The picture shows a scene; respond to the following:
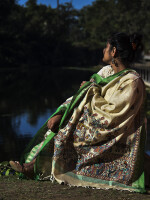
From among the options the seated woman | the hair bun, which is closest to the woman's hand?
the seated woman

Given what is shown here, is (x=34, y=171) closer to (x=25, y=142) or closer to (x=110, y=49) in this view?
(x=110, y=49)

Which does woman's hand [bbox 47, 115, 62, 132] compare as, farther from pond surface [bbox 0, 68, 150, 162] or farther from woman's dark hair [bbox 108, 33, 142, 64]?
pond surface [bbox 0, 68, 150, 162]

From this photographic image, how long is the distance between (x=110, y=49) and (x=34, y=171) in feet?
4.30

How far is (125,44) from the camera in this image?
11.0 feet

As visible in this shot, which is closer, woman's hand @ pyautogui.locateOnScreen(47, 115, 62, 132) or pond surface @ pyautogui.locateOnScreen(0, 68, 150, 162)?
woman's hand @ pyautogui.locateOnScreen(47, 115, 62, 132)

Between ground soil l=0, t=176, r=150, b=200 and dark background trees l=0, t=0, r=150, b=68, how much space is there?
3086 cm

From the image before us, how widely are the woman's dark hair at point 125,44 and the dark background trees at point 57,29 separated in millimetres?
30301

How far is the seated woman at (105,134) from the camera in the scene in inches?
125

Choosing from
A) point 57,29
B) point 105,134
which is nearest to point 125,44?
point 105,134

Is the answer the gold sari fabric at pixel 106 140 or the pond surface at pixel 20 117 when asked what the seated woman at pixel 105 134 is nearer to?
the gold sari fabric at pixel 106 140

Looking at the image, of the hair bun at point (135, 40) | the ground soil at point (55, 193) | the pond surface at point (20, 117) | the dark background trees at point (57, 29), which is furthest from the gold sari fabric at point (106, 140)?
the dark background trees at point (57, 29)

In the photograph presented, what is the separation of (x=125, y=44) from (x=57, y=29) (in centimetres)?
5894

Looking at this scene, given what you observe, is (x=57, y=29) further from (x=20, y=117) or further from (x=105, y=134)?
(x=105, y=134)

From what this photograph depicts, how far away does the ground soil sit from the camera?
286cm
